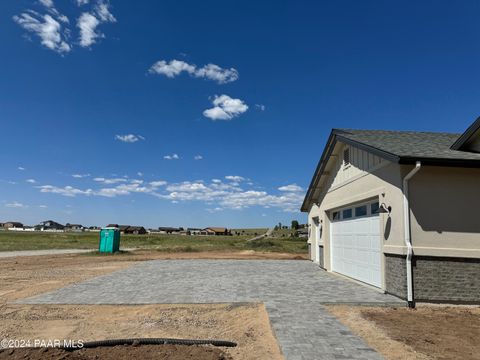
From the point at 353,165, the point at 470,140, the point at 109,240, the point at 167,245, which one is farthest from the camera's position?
the point at 167,245

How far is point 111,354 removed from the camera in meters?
5.14

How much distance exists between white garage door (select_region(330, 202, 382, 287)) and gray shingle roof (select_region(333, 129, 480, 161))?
197 cm

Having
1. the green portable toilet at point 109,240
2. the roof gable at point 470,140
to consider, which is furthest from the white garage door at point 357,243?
the green portable toilet at point 109,240

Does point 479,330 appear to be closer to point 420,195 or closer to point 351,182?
point 420,195

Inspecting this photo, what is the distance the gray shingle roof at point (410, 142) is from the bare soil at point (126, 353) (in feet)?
21.4

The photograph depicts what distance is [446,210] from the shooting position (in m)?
9.08

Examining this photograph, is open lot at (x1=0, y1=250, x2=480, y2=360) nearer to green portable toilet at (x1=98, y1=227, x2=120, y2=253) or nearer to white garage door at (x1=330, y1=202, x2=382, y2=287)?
white garage door at (x1=330, y1=202, x2=382, y2=287)

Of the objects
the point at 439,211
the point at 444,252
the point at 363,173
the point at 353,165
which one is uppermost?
the point at 353,165

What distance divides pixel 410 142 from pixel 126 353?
9.80 m

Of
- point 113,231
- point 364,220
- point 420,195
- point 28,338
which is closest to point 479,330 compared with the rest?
point 420,195

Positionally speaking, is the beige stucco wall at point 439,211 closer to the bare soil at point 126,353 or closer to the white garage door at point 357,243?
the white garage door at point 357,243

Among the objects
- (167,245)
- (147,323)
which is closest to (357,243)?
(147,323)

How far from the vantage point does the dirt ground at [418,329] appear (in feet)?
18.0

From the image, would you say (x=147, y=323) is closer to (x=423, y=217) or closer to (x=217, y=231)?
(x=423, y=217)
